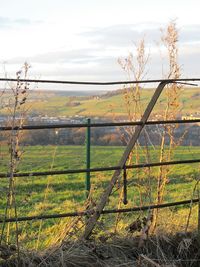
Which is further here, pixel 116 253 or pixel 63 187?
pixel 63 187

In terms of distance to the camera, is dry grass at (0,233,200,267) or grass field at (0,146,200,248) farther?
grass field at (0,146,200,248)

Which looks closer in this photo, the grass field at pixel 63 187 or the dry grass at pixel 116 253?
the dry grass at pixel 116 253

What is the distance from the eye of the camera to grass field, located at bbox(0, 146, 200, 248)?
5422 millimetres

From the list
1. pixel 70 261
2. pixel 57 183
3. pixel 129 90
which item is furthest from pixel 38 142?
pixel 57 183

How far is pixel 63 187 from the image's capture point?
527 inches

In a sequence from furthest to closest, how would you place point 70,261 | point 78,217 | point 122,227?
point 122,227 < point 78,217 < point 70,261

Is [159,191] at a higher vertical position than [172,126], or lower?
lower

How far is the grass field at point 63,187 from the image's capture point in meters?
5.42

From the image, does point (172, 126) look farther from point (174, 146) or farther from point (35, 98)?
point (35, 98)

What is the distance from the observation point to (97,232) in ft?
16.2

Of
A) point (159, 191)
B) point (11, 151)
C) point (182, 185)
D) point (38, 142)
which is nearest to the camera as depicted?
point (11, 151)

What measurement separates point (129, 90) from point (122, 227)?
1902 millimetres

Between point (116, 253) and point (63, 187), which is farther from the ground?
point (116, 253)

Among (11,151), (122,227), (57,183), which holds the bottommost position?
(57,183)
